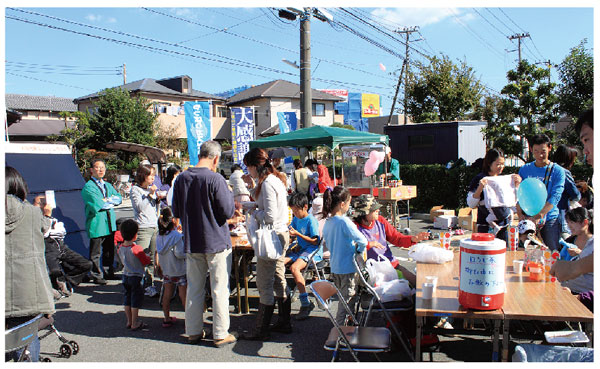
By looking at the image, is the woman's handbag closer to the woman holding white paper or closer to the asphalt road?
Answer: the asphalt road

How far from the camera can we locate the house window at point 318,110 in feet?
127

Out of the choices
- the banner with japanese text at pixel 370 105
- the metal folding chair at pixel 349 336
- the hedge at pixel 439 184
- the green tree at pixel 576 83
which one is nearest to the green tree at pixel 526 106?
the green tree at pixel 576 83

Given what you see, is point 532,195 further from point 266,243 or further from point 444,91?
point 444,91

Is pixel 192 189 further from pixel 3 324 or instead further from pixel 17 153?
pixel 17 153

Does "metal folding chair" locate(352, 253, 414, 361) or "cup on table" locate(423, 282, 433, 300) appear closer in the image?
"cup on table" locate(423, 282, 433, 300)

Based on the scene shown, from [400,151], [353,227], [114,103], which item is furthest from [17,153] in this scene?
[114,103]

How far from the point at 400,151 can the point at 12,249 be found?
14.1m

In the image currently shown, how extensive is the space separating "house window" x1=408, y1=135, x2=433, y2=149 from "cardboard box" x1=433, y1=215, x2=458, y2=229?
5.31 metres

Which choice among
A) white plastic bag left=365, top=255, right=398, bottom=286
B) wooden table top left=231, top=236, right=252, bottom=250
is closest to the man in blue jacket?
white plastic bag left=365, top=255, right=398, bottom=286

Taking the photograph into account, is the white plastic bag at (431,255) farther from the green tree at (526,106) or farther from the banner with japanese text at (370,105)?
the banner with japanese text at (370,105)

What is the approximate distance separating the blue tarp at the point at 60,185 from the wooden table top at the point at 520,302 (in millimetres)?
4948

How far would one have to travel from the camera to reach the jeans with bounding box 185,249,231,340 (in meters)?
3.74

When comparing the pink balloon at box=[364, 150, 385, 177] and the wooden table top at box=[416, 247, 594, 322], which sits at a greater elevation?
the pink balloon at box=[364, 150, 385, 177]

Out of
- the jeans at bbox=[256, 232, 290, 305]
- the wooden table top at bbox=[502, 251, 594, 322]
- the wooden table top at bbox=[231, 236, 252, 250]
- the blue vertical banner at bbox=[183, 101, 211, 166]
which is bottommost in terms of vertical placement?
the jeans at bbox=[256, 232, 290, 305]
